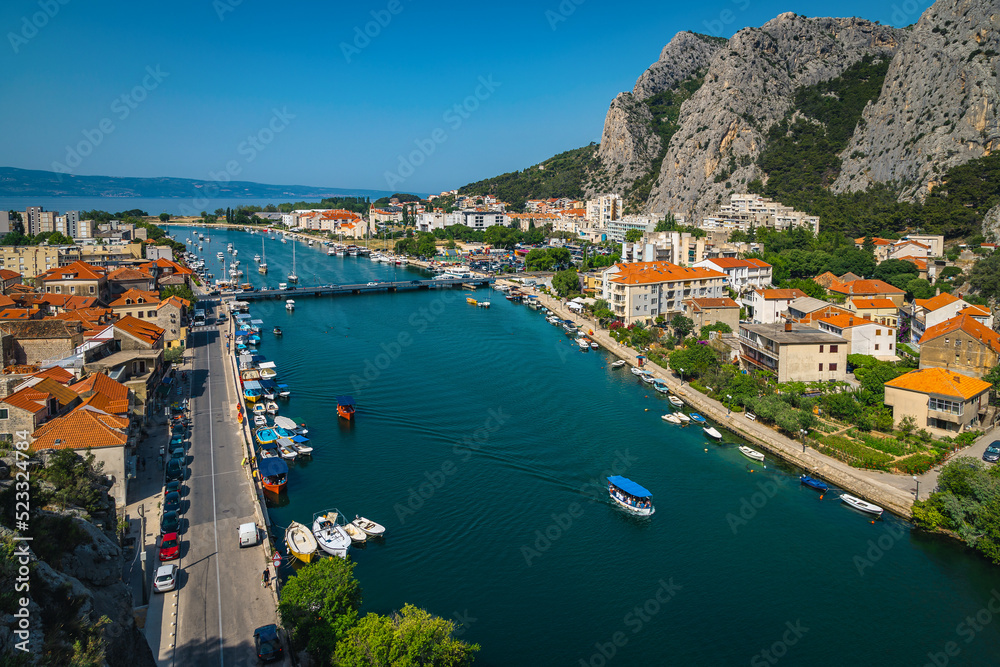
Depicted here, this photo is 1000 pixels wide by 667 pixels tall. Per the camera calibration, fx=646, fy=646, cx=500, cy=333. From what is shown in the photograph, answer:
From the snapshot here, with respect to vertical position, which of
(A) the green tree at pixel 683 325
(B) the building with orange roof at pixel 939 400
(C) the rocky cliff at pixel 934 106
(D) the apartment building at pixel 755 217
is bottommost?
(B) the building with orange roof at pixel 939 400

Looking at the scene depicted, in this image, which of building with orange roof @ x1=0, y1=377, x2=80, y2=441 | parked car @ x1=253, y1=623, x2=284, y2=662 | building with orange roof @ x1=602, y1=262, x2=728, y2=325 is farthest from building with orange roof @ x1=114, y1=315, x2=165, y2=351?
building with orange roof @ x1=602, y1=262, x2=728, y2=325

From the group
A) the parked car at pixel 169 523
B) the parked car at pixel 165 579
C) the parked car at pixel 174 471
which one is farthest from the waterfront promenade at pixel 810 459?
the parked car at pixel 165 579

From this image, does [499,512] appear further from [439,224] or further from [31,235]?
[439,224]

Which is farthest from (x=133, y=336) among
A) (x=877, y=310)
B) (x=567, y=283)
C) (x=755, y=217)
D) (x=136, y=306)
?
(x=755, y=217)

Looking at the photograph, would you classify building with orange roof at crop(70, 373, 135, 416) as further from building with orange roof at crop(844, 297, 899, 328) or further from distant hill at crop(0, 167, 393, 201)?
distant hill at crop(0, 167, 393, 201)

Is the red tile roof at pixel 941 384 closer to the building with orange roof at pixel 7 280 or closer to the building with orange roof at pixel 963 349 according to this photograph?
the building with orange roof at pixel 963 349

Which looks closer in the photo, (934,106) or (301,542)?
(301,542)

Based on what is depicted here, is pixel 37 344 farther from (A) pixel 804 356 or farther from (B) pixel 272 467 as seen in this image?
(A) pixel 804 356
